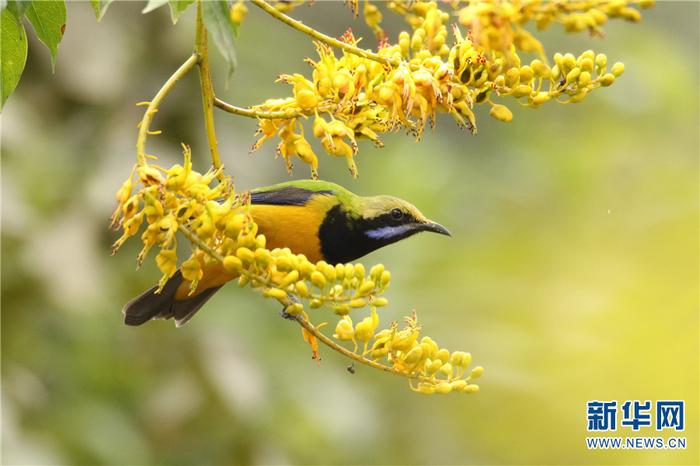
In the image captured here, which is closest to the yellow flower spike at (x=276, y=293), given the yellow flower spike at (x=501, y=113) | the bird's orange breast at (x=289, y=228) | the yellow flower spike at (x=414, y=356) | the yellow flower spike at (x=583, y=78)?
the yellow flower spike at (x=414, y=356)

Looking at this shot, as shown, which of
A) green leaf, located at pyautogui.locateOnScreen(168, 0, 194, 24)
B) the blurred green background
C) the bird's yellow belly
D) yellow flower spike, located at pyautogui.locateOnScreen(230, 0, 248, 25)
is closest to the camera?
yellow flower spike, located at pyautogui.locateOnScreen(230, 0, 248, 25)

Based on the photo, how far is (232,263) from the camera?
202 cm

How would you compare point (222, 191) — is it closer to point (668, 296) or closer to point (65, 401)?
point (65, 401)

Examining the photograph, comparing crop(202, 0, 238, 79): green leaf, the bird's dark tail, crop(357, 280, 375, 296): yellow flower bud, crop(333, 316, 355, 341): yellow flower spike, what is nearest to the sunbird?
the bird's dark tail

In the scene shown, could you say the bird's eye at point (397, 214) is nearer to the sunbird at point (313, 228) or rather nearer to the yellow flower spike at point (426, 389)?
the sunbird at point (313, 228)

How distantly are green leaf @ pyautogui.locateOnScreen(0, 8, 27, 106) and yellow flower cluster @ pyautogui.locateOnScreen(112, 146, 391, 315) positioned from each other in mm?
414

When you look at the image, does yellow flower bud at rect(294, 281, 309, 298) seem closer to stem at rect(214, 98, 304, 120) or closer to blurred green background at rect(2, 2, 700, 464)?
stem at rect(214, 98, 304, 120)

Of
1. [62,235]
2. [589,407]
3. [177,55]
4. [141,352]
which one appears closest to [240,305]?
[141,352]

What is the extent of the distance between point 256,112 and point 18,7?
513mm

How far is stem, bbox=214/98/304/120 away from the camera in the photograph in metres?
2.04

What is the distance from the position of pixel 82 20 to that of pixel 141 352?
1.85m

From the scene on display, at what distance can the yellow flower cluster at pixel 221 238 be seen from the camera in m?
1.98

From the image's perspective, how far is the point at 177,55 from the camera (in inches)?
216

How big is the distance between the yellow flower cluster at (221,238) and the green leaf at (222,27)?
0.86ft
